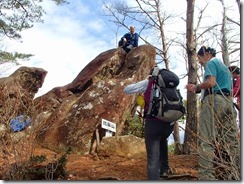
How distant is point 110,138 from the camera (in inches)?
217

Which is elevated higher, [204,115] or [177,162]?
[204,115]

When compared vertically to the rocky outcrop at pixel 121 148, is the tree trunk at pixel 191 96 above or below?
above

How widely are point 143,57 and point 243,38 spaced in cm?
493

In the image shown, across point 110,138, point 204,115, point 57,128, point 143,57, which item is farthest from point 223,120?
point 143,57

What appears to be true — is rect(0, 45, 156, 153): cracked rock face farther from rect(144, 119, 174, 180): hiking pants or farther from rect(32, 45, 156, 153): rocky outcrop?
rect(144, 119, 174, 180): hiking pants

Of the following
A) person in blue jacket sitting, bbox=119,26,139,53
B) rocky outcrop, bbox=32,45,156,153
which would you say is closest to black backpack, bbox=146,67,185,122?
rocky outcrop, bbox=32,45,156,153

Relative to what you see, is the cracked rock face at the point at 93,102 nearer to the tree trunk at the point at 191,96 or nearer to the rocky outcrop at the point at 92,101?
the rocky outcrop at the point at 92,101

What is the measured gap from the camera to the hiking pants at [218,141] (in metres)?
2.75

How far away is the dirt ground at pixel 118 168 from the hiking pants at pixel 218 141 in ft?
2.64

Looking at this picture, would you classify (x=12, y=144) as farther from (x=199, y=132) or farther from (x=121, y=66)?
(x=121, y=66)

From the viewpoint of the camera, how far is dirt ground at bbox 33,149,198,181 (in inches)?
163

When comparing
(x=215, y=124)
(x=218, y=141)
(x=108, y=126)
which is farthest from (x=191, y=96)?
(x=218, y=141)

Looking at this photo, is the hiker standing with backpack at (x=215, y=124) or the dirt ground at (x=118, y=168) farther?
the dirt ground at (x=118, y=168)

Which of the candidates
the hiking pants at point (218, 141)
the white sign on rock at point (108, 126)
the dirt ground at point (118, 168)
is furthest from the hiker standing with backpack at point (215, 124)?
the white sign on rock at point (108, 126)
